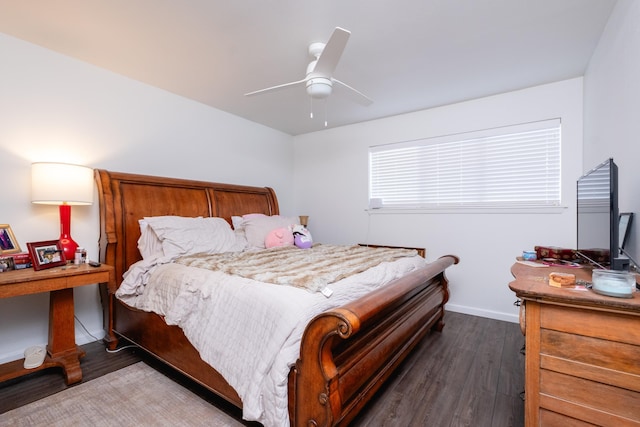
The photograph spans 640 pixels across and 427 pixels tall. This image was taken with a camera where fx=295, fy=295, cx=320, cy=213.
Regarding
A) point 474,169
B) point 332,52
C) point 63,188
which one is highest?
point 332,52

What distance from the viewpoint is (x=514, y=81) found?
2.91 meters

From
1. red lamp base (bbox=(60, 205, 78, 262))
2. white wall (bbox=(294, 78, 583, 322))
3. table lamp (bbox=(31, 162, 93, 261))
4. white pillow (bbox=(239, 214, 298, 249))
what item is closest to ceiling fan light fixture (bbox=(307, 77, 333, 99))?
white pillow (bbox=(239, 214, 298, 249))

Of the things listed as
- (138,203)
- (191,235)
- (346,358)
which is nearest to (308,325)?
(346,358)

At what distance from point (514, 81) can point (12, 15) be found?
13.4 feet

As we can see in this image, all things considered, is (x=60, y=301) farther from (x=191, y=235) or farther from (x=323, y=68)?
(x=323, y=68)

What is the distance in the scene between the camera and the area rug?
5.40ft

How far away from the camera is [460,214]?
11.2ft

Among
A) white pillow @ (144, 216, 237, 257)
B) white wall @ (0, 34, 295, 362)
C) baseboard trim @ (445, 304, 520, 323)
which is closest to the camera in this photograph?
white wall @ (0, 34, 295, 362)

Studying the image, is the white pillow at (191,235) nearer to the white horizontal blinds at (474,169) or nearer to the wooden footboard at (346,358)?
the wooden footboard at (346,358)

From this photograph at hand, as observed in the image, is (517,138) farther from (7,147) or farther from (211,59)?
(7,147)

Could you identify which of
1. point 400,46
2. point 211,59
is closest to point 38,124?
point 211,59

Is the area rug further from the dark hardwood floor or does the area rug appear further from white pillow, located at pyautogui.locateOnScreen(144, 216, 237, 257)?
white pillow, located at pyautogui.locateOnScreen(144, 216, 237, 257)

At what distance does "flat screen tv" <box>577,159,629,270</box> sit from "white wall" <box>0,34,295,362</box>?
11.6 feet

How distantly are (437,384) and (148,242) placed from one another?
254 centimetres
